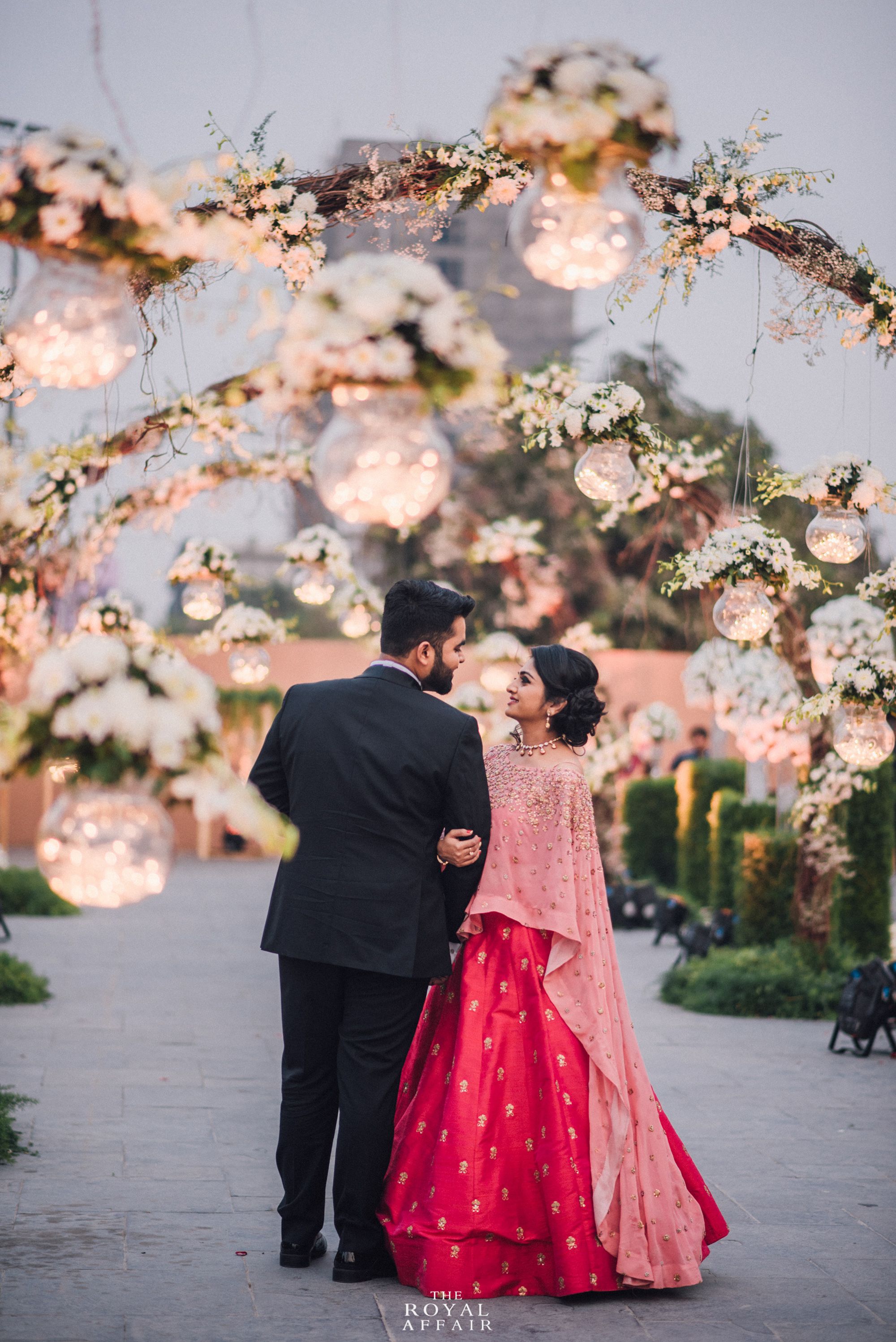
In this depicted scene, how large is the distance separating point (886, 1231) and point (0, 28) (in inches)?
179

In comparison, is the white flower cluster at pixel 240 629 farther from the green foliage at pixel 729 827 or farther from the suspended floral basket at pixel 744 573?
the green foliage at pixel 729 827

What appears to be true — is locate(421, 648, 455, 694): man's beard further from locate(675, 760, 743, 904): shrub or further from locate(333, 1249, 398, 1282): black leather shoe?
locate(675, 760, 743, 904): shrub

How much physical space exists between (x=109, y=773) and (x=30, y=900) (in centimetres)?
1012

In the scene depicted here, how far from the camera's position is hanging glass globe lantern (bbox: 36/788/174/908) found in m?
2.26

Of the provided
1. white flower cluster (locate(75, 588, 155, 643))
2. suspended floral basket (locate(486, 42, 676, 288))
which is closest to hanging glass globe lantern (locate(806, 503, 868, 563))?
suspended floral basket (locate(486, 42, 676, 288))

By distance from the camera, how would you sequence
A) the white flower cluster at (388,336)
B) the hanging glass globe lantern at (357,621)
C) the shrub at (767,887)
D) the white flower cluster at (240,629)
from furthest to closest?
1. the shrub at (767,887)
2. the hanging glass globe lantern at (357,621)
3. the white flower cluster at (240,629)
4. the white flower cluster at (388,336)

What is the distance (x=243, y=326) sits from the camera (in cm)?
300

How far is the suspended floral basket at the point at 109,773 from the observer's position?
2246mm

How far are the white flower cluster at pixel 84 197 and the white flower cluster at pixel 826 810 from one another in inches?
240

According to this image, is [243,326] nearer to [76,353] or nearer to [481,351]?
[76,353]

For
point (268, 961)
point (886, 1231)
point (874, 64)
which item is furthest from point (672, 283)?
point (268, 961)

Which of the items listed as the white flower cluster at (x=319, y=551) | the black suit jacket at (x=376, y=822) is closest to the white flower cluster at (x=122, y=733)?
the black suit jacket at (x=376, y=822)

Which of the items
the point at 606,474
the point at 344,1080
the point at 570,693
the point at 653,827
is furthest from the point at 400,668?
the point at 653,827

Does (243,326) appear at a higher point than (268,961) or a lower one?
higher
